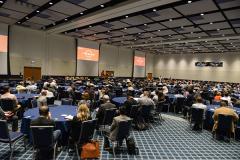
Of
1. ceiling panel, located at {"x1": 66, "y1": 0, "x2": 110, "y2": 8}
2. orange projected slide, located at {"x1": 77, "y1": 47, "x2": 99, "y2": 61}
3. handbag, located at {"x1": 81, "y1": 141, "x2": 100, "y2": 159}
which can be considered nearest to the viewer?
handbag, located at {"x1": 81, "y1": 141, "x2": 100, "y2": 159}

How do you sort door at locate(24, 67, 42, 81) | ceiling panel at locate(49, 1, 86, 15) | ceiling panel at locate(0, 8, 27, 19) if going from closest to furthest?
ceiling panel at locate(49, 1, 86, 15)
ceiling panel at locate(0, 8, 27, 19)
door at locate(24, 67, 42, 81)

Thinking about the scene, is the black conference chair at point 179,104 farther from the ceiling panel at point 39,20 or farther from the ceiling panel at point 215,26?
the ceiling panel at point 39,20

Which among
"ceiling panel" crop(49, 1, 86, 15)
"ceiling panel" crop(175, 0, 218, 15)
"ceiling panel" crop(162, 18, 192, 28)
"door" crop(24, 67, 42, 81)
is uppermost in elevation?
"ceiling panel" crop(49, 1, 86, 15)

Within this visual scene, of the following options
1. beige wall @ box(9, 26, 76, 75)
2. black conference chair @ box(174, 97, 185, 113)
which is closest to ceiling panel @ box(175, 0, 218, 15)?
black conference chair @ box(174, 97, 185, 113)

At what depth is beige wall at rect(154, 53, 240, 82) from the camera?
93.8ft

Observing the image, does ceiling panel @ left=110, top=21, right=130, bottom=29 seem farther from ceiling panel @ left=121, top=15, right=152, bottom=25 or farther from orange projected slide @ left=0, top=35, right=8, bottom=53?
orange projected slide @ left=0, top=35, right=8, bottom=53

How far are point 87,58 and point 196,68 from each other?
54.8 ft

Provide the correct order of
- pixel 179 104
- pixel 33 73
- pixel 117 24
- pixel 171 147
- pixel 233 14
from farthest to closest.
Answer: pixel 33 73, pixel 117 24, pixel 179 104, pixel 233 14, pixel 171 147

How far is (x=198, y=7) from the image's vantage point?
10.3 meters

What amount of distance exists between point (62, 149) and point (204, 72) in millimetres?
29095

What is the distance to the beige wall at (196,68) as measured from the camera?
93.8 ft

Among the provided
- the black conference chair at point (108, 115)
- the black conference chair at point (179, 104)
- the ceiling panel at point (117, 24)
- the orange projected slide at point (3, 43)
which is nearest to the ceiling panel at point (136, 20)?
the ceiling panel at point (117, 24)

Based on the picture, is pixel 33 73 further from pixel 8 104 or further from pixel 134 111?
pixel 134 111

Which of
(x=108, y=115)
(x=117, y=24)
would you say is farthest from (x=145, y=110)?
(x=117, y=24)
